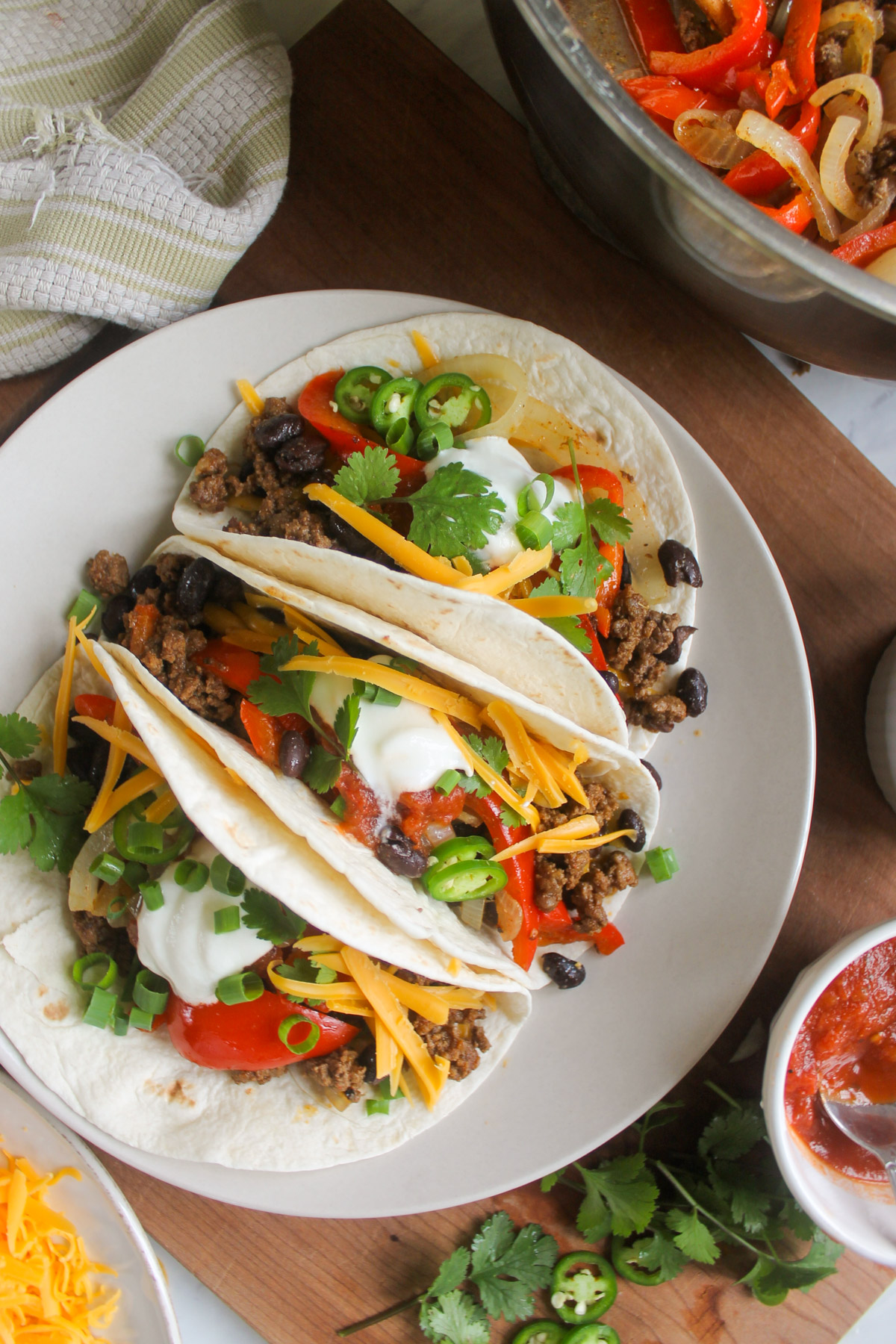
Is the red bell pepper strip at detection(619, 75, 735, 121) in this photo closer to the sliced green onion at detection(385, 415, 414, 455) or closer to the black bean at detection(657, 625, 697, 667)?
the sliced green onion at detection(385, 415, 414, 455)

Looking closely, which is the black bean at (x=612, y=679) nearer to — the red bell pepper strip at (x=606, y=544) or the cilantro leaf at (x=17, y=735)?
the red bell pepper strip at (x=606, y=544)

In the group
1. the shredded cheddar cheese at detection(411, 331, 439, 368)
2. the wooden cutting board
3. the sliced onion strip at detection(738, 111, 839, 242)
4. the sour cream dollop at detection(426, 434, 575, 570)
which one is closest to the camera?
the sliced onion strip at detection(738, 111, 839, 242)

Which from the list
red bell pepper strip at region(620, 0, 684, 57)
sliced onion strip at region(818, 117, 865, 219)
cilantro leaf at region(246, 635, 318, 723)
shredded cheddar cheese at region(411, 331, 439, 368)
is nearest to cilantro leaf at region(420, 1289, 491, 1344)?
cilantro leaf at region(246, 635, 318, 723)

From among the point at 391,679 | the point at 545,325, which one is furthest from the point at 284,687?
the point at 545,325

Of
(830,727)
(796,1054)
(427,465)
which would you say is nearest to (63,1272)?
(796,1054)

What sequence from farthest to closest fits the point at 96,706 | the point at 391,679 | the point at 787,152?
the point at 96,706 → the point at 391,679 → the point at 787,152

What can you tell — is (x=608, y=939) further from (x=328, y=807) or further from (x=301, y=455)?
(x=301, y=455)
